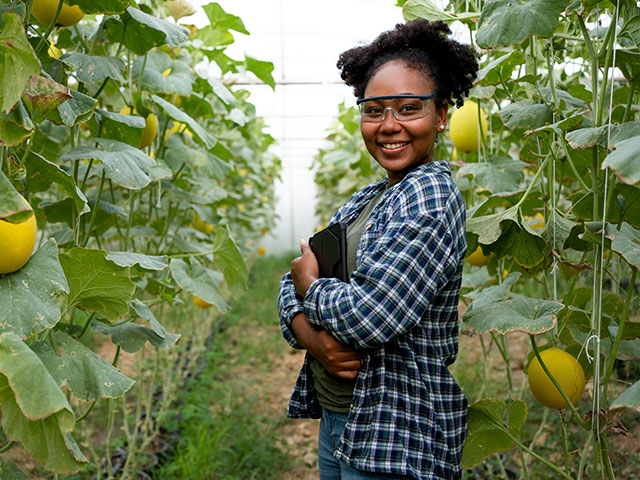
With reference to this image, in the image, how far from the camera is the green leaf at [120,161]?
1306mm

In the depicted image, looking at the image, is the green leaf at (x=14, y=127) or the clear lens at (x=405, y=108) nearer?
the green leaf at (x=14, y=127)

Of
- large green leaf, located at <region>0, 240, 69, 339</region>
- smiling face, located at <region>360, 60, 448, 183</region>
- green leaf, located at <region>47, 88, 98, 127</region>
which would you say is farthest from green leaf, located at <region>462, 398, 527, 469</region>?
green leaf, located at <region>47, 88, 98, 127</region>

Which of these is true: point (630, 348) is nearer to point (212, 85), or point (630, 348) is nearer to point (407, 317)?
point (407, 317)

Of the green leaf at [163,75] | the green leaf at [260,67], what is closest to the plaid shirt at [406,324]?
the green leaf at [163,75]

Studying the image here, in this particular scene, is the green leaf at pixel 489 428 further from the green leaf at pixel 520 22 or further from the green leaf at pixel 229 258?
the green leaf at pixel 229 258

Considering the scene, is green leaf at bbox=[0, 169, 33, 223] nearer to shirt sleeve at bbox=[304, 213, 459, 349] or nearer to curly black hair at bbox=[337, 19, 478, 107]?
shirt sleeve at bbox=[304, 213, 459, 349]

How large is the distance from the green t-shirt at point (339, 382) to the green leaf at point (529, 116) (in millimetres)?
423

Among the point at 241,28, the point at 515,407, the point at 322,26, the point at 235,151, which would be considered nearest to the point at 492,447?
the point at 515,407

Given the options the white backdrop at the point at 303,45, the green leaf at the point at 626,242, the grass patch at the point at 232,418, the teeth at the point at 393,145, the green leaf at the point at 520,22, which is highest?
the white backdrop at the point at 303,45

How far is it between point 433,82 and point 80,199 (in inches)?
28.6

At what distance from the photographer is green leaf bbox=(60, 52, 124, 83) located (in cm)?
134

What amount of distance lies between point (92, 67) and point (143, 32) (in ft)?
0.69

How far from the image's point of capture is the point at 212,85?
2062mm

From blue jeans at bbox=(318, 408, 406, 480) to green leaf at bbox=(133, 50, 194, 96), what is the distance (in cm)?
99
